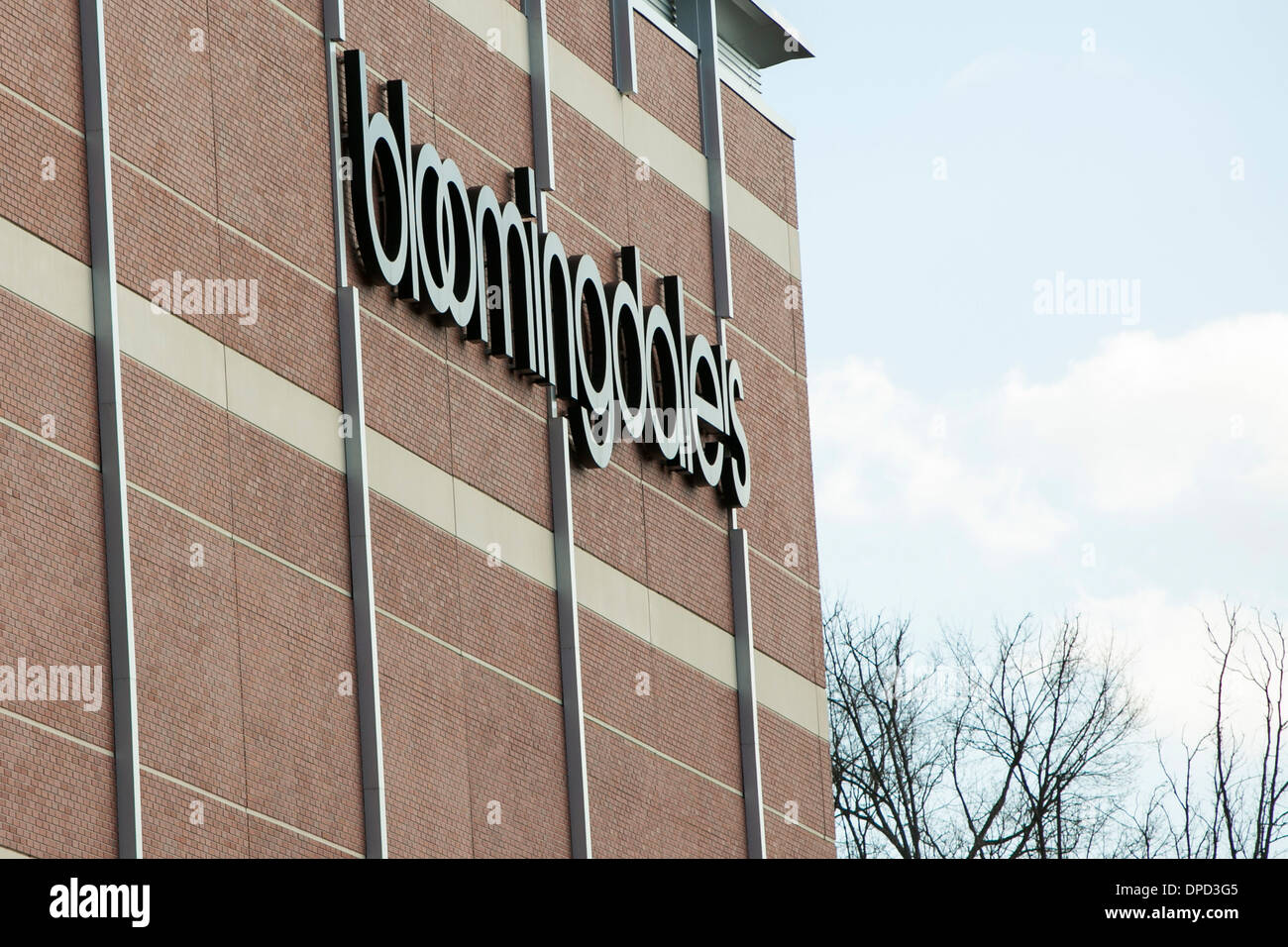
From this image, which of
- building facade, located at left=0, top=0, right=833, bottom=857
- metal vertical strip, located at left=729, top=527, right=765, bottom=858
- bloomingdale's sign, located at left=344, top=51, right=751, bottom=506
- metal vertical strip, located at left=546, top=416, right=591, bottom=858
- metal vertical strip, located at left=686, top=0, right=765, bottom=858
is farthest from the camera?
metal vertical strip, located at left=686, top=0, right=765, bottom=858

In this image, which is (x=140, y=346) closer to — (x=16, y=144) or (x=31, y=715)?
(x=16, y=144)

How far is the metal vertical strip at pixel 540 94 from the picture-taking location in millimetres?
23766

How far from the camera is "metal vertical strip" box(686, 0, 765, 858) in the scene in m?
25.8

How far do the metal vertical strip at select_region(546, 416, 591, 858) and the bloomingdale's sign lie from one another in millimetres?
551

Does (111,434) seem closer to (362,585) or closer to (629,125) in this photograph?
(362,585)

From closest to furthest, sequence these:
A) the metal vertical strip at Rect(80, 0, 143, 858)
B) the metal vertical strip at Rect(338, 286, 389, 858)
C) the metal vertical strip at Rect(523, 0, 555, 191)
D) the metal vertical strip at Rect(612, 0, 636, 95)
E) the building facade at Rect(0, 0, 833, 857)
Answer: the metal vertical strip at Rect(80, 0, 143, 858) < the building facade at Rect(0, 0, 833, 857) < the metal vertical strip at Rect(338, 286, 389, 858) < the metal vertical strip at Rect(523, 0, 555, 191) < the metal vertical strip at Rect(612, 0, 636, 95)

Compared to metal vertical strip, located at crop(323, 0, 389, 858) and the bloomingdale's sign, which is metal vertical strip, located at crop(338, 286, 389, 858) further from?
the bloomingdale's sign

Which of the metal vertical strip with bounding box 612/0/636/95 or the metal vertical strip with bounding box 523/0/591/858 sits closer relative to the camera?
the metal vertical strip with bounding box 523/0/591/858

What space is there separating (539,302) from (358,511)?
14.9ft

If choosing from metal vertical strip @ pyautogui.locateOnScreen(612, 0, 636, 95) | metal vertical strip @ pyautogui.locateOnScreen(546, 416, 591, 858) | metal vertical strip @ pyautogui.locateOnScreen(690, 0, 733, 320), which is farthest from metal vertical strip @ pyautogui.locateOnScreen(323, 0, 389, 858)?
metal vertical strip @ pyautogui.locateOnScreen(690, 0, 733, 320)
